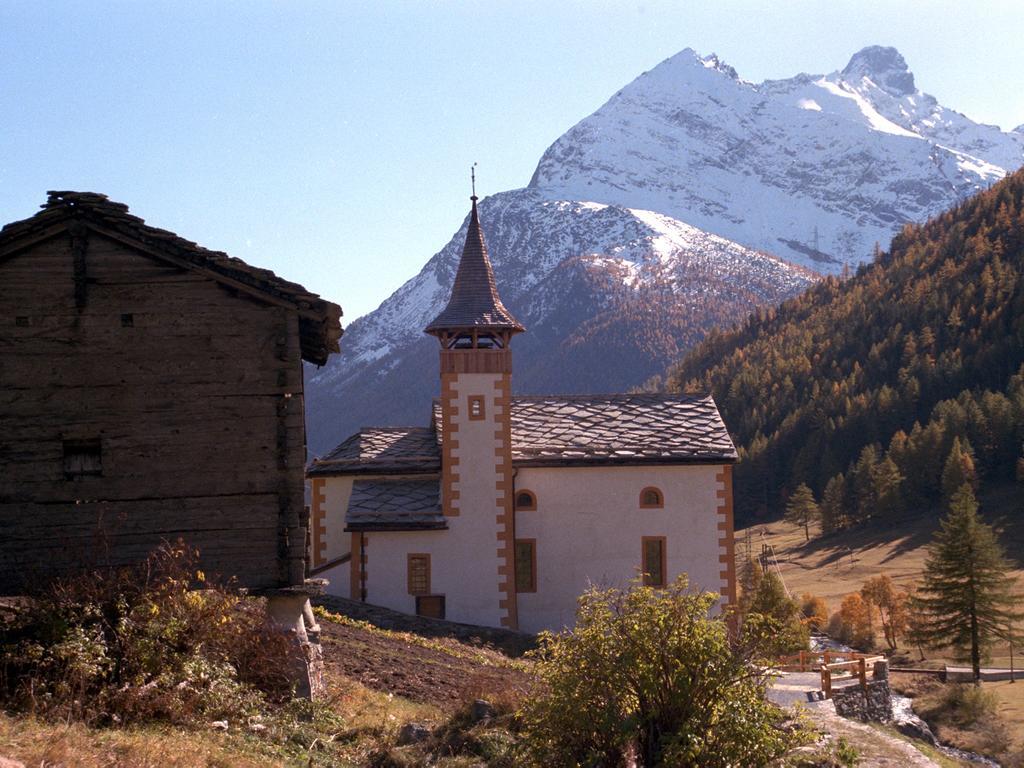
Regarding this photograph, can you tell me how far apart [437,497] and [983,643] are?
2719cm

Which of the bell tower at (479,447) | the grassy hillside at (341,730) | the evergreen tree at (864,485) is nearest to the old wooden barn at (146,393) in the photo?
the grassy hillside at (341,730)

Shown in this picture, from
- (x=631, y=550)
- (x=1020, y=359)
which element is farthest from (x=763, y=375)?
(x=631, y=550)

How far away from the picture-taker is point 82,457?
15.3 m

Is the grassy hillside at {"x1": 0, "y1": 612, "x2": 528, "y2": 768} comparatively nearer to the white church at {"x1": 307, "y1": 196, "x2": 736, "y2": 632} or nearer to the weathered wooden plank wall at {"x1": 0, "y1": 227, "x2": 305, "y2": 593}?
the weathered wooden plank wall at {"x1": 0, "y1": 227, "x2": 305, "y2": 593}

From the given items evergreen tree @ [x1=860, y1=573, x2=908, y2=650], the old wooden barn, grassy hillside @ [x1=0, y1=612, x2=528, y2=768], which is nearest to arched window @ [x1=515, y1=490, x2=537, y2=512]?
grassy hillside @ [x1=0, y1=612, x2=528, y2=768]

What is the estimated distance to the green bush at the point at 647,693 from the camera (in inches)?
500

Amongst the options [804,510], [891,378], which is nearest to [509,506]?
[804,510]

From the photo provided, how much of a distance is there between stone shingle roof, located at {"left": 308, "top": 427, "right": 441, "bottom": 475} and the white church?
0.06 meters

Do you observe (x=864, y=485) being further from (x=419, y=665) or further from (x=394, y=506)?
(x=419, y=665)

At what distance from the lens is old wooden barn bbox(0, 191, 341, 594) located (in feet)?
49.8

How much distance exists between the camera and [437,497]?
31281 millimetres

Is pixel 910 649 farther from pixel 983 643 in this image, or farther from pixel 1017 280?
pixel 1017 280

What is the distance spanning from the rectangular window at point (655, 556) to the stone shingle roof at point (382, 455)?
6098mm

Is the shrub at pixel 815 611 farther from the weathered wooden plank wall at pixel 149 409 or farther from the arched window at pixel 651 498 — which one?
the weathered wooden plank wall at pixel 149 409
